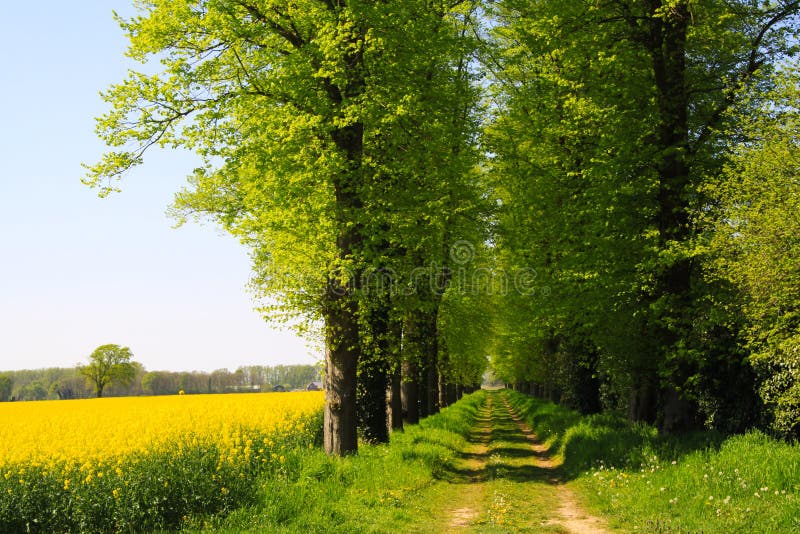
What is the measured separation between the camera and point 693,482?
12.2 m

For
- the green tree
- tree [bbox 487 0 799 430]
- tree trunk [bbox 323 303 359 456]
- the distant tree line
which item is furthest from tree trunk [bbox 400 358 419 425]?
the distant tree line

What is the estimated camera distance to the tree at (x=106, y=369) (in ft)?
362

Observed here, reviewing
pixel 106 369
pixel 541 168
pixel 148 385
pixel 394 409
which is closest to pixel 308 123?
pixel 541 168

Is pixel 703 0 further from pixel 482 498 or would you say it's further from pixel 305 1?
pixel 482 498

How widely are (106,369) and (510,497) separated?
11069 centimetres

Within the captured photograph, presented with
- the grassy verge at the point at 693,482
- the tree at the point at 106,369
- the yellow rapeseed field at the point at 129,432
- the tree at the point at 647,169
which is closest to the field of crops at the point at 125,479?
the yellow rapeseed field at the point at 129,432

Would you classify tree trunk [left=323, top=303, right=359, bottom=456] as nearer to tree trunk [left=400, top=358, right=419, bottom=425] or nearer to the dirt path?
the dirt path

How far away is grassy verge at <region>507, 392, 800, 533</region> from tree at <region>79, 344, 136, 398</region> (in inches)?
4239

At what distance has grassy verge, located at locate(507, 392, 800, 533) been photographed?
9922mm

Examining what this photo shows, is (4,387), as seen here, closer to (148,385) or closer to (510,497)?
(148,385)

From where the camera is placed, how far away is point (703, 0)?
16391 mm

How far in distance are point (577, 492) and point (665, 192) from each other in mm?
7699

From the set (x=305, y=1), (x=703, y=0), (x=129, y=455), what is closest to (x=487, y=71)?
(x=703, y=0)

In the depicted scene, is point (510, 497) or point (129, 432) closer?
point (510, 497)
